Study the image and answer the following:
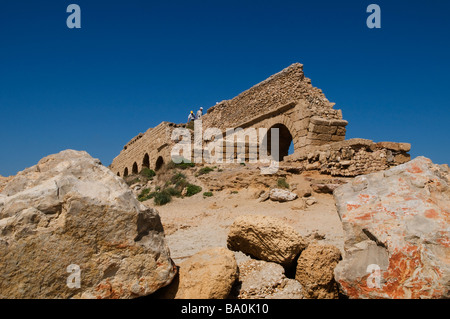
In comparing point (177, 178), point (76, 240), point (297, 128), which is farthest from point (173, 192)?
point (76, 240)

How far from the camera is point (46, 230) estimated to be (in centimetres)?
208

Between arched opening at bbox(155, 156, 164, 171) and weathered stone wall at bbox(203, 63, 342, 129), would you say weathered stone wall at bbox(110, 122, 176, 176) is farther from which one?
weathered stone wall at bbox(203, 63, 342, 129)

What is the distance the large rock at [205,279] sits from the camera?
8.17 feet

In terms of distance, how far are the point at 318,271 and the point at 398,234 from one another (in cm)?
81

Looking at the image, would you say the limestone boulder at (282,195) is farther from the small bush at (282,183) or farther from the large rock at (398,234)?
the large rock at (398,234)

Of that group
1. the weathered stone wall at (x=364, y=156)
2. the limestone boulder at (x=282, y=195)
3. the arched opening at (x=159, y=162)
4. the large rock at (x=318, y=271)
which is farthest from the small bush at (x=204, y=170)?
the large rock at (x=318, y=271)

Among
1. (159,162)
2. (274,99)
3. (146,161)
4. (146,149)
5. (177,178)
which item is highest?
(274,99)

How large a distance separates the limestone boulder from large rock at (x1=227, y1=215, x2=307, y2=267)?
3.97m

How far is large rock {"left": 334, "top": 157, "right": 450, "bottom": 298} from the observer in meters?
2.27

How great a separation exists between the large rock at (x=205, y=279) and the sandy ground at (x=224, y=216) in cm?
85

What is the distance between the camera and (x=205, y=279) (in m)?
2.56

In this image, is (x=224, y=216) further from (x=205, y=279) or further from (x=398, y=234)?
(x=398, y=234)

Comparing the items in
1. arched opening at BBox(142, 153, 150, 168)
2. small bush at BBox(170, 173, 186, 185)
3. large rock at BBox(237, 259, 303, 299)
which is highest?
arched opening at BBox(142, 153, 150, 168)

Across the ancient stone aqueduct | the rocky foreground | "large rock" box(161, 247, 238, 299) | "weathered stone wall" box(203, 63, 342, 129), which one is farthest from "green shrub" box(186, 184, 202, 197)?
"large rock" box(161, 247, 238, 299)
